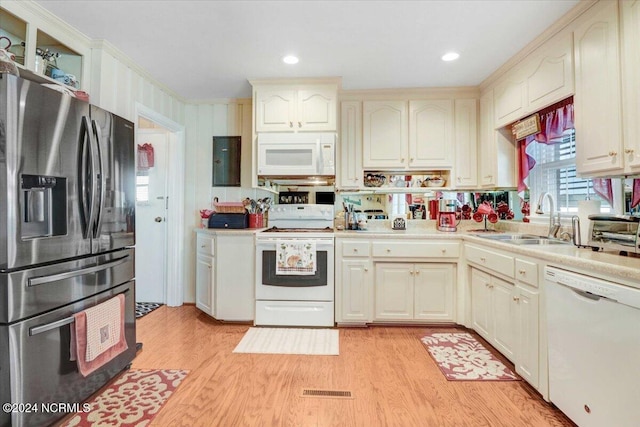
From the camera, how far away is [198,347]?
2.42m

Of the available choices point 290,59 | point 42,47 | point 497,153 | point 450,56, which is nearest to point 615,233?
point 497,153

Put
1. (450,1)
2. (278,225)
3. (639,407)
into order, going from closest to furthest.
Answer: (639,407) → (450,1) → (278,225)

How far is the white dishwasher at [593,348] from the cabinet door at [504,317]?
37cm

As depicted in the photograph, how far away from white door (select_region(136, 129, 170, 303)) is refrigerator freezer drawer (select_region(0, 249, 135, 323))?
5.09 ft

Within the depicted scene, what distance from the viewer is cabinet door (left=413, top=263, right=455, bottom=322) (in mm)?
2758

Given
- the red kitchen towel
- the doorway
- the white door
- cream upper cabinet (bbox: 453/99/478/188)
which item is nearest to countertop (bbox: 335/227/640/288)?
cream upper cabinet (bbox: 453/99/478/188)

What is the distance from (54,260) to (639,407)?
8.82 ft

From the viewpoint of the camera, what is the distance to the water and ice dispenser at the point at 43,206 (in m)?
1.40

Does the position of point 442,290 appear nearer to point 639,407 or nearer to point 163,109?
point 639,407

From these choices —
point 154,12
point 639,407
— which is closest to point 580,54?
point 639,407

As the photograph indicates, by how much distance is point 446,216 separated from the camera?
310 centimetres

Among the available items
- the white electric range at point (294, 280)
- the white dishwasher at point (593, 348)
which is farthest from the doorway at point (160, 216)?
the white dishwasher at point (593, 348)

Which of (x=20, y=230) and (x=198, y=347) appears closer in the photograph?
(x=20, y=230)

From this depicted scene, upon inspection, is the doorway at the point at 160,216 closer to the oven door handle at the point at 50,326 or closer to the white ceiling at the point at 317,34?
the white ceiling at the point at 317,34
